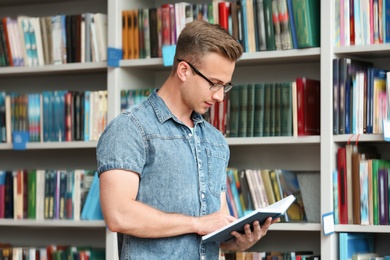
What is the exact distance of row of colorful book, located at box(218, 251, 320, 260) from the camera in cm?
346

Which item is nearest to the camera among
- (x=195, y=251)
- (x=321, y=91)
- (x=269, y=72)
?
(x=195, y=251)

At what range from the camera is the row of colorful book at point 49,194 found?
12.7 ft

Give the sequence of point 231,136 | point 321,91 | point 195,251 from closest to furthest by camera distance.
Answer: point 195,251
point 321,91
point 231,136

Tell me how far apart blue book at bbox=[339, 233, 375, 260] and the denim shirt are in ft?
4.08

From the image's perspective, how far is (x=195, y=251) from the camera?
215 centimetres

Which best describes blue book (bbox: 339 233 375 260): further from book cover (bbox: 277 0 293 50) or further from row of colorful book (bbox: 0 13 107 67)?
row of colorful book (bbox: 0 13 107 67)

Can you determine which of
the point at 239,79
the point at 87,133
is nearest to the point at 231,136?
the point at 239,79

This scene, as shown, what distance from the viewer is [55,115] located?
399 centimetres

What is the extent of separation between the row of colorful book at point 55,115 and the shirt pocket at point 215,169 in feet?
5.46

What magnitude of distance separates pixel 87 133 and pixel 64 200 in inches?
14.3

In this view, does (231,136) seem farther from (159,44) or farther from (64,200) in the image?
(64,200)

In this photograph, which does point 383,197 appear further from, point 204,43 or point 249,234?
point 204,43

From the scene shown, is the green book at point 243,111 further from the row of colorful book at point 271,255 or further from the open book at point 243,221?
the open book at point 243,221

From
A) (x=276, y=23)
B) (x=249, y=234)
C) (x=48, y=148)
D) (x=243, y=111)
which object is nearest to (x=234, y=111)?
(x=243, y=111)
